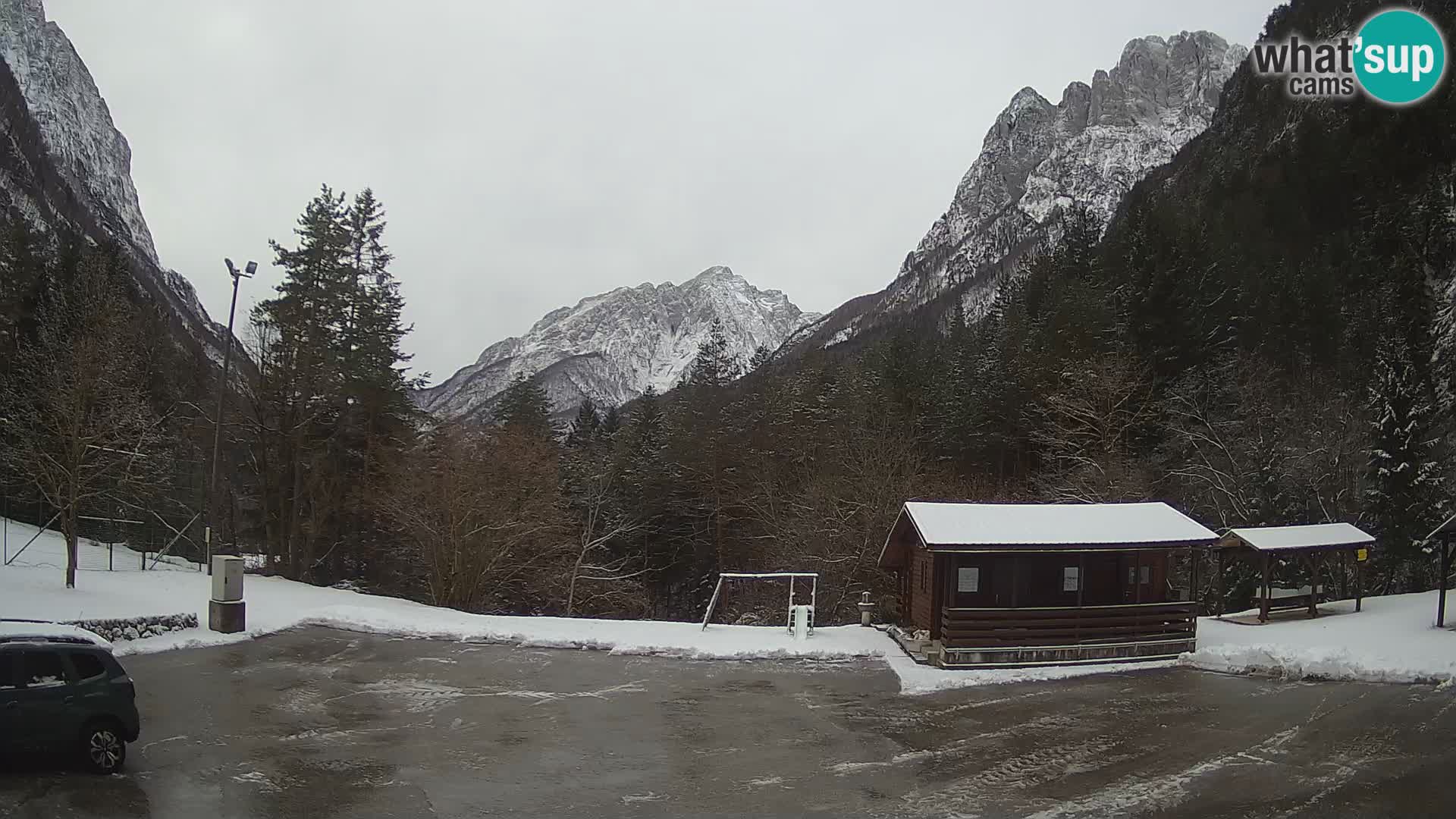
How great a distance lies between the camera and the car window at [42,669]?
955 cm

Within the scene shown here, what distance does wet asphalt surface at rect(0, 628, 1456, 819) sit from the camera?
964 cm

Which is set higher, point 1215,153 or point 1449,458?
point 1215,153

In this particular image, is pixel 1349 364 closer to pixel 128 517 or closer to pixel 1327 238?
pixel 1327 238

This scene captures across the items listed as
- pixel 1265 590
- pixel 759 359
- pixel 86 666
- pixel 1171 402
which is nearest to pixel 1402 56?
pixel 1171 402

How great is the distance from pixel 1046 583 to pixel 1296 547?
279 inches

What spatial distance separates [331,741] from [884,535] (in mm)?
23731

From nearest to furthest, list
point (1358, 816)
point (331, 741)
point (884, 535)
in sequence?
point (1358, 816) → point (331, 741) → point (884, 535)

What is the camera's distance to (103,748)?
10047 millimetres

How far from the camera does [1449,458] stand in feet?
85.4

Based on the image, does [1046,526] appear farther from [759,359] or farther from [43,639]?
[759,359]

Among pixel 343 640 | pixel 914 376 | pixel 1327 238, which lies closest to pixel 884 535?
pixel 914 376

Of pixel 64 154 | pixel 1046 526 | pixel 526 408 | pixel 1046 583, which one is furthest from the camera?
pixel 64 154

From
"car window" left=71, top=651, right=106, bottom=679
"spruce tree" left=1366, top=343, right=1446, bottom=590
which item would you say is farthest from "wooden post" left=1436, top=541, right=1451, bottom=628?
"car window" left=71, top=651, right=106, bottom=679

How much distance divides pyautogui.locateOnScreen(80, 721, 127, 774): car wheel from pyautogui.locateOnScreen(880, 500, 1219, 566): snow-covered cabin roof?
14.2 metres
